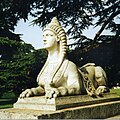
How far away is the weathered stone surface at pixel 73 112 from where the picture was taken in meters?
4.70

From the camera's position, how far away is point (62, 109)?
505 centimetres

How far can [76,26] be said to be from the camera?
45.6 feet

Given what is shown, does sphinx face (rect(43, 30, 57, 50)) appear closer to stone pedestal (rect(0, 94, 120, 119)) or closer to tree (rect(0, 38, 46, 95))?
stone pedestal (rect(0, 94, 120, 119))

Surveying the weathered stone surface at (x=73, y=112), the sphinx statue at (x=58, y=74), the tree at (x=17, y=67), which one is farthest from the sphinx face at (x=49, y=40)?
the tree at (x=17, y=67)

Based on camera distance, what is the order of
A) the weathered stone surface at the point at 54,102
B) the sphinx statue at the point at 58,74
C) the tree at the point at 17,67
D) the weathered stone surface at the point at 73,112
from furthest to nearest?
1. the tree at the point at 17,67
2. the sphinx statue at the point at 58,74
3. the weathered stone surface at the point at 54,102
4. the weathered stone surface at the point at 73,112

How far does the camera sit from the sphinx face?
5.86m

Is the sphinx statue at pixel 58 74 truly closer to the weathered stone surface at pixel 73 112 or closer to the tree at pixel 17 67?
the weathered stone surface at pixel 73 112

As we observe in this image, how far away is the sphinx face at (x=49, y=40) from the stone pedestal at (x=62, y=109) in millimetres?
1069

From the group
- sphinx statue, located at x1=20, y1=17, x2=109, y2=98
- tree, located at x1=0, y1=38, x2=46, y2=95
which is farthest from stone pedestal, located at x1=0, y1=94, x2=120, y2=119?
tree, located at x1=0, y1=38, x2=46, y2=95

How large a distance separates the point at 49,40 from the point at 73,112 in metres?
1.50

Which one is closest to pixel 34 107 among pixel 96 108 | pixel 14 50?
pixel 96 108

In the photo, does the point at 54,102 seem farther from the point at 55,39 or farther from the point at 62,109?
the point at 55,39

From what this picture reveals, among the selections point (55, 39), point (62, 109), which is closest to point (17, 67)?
point (55, 39)

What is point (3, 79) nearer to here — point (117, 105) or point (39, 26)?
point (39, 26)
